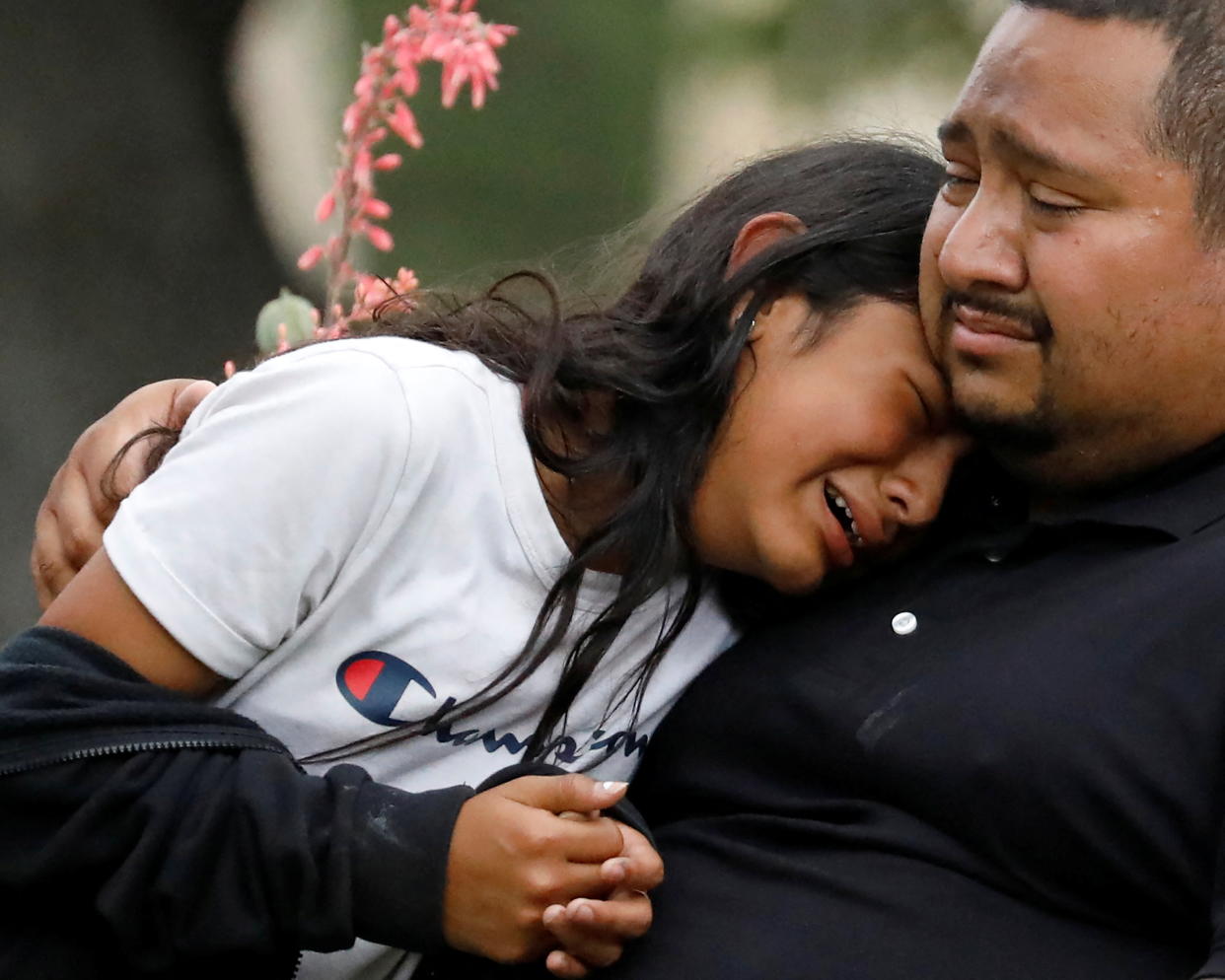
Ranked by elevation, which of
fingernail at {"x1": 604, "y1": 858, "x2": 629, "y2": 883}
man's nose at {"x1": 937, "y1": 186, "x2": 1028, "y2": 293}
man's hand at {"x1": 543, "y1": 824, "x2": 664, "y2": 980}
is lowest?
man's hand at {"x1": 543, "y1": 824, "x2": 664, "y2": 980}

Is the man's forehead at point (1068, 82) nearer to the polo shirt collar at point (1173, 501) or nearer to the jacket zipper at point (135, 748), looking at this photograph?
the polo shirt collar at point (1173, 501)

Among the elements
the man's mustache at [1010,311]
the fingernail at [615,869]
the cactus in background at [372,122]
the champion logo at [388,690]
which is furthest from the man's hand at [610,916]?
the cactus in background at [372,122]

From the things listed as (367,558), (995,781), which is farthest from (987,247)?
(367,558)

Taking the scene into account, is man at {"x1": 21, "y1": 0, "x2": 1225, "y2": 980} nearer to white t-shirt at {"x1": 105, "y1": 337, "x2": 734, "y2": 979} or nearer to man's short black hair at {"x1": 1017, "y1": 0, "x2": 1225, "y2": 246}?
man's short black hair at {"x1": 1017, "y1": 0, "x2": 1225, "y2": 246}

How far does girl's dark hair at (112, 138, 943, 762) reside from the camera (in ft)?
5.67

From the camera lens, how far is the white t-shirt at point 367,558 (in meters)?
1.55

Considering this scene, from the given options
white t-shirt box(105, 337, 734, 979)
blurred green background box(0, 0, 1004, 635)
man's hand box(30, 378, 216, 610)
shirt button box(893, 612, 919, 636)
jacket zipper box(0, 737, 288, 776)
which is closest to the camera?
jacket zipper box(0, 737, 288, 776)

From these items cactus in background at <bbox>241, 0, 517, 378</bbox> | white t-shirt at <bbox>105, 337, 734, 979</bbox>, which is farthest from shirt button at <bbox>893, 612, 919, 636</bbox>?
cactus in background at <bbox>241, 0, 517, 378</bbox>

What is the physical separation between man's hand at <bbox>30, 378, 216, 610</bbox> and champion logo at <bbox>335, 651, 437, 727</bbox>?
1.16 ft

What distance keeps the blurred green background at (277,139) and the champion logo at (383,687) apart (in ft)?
6.13

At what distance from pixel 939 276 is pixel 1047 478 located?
22cm

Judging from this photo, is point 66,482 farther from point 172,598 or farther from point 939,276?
point 939,276

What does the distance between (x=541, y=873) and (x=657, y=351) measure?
603 mm

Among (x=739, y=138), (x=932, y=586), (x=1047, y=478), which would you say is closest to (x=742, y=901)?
(x=932, y=586)
